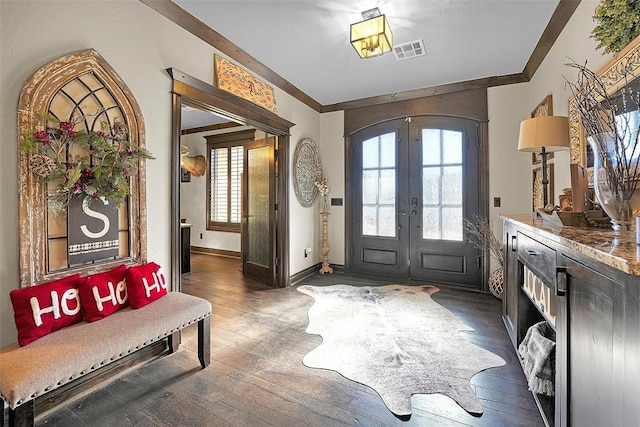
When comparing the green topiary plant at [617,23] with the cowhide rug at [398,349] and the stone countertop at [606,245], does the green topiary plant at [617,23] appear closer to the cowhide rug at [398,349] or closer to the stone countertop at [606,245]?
the stone countertop at [606,245]

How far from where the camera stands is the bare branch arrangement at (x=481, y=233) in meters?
3.60

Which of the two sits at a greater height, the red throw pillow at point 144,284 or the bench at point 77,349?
the red throw pillow at point 144,284

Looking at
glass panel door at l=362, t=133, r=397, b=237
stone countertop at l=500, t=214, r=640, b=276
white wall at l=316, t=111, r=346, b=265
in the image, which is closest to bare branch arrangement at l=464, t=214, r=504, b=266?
glass panel door at l=362, t=133, r=397, b=237

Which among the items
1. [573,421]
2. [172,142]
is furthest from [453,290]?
[172,142]

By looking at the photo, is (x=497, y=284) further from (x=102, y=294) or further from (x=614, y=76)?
(x=102, y=294)

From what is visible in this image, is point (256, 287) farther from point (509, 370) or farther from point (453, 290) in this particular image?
point (509, 370)

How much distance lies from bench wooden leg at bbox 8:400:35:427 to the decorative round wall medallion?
10.6ft

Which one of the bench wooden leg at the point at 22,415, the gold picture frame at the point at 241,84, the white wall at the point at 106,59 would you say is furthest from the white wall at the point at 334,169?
the bench wooden leg at the point at 22,415

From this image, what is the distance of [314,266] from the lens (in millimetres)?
4672

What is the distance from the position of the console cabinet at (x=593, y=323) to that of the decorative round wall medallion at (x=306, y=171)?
10.2 ft

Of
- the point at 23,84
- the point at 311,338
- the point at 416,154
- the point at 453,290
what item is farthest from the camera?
the point at 416,154

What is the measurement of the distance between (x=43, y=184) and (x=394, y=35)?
9.62ft

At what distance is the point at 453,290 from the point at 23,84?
4.37 meters

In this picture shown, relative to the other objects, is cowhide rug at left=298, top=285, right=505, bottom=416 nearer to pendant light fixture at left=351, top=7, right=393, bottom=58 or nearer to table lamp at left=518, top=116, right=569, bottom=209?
table lamp at left=518, top=116, right=569, bottom=209
